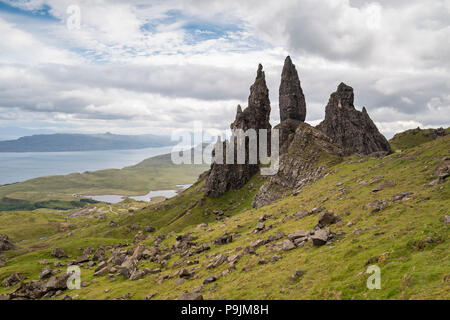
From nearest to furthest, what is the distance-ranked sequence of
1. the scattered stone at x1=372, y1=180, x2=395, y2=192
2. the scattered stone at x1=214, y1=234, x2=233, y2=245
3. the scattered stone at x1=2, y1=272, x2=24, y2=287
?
1. the scattered stone at x1=372, y1=180, x2=395, y2=192
2. the scattered stone at x1=214, y1=234, x2=233, y2=245
3. the scattered stone at x1=2, y1=272, x2=24, y2=287

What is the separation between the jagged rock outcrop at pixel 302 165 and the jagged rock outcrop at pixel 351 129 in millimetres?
40994

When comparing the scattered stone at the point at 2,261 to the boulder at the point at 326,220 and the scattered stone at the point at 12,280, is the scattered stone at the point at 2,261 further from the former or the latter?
the boulder at the point at 326,220

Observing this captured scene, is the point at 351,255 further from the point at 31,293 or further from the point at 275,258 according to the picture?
the point at 31,293

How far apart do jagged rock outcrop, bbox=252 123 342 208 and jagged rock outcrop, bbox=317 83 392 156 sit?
4099cm

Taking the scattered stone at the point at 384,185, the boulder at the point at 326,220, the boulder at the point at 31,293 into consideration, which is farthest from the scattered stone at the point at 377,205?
the boulder at the point at 31,293

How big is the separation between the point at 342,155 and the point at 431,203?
8758cm

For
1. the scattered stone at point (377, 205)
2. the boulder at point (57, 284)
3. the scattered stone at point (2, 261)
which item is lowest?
the scattered stone at point (2, 261)

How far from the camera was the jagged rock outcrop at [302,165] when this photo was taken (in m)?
116

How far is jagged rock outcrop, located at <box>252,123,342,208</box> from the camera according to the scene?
4562 inches

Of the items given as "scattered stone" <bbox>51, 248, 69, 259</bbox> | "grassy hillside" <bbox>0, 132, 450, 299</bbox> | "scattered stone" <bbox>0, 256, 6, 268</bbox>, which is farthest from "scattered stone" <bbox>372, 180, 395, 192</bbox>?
"scattered stone" <bbox>0, 256, 6, 268</bbox>

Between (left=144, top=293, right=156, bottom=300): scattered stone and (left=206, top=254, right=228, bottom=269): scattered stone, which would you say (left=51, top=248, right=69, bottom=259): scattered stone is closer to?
(left=144, top=293, right=156, bottom=300): scattered stone

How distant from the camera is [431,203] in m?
41.1
